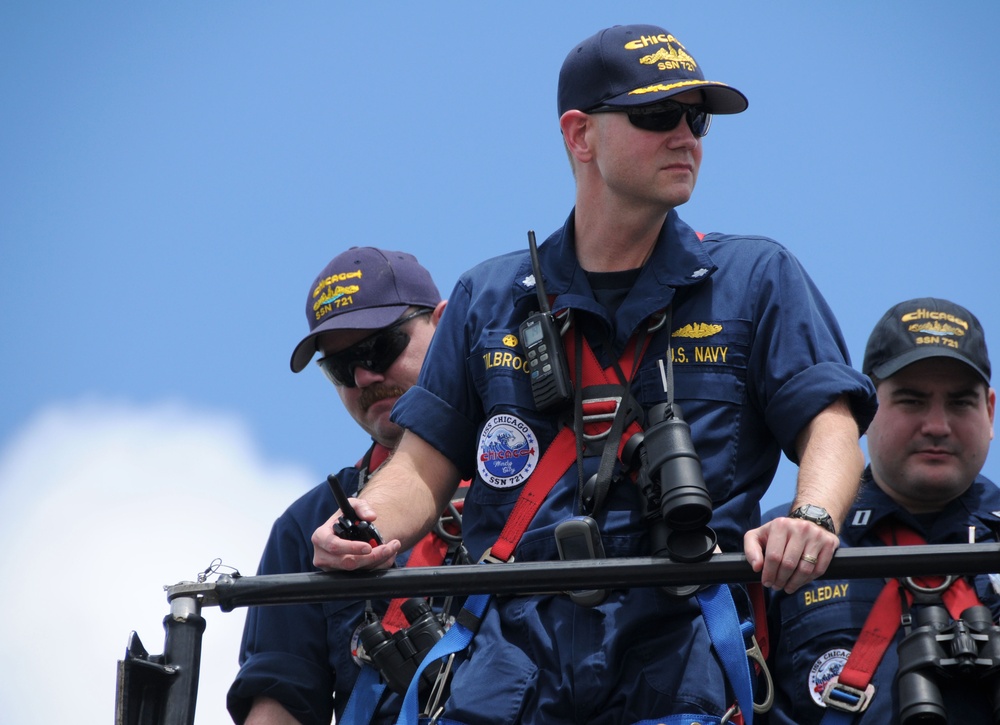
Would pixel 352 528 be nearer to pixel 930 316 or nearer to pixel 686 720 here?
pixel 686 720

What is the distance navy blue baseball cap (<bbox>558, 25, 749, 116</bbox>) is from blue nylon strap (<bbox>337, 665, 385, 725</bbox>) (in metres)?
1.81

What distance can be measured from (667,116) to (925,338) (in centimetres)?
133

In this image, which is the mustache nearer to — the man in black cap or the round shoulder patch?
the man in black cap

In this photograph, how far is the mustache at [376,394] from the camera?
505cm

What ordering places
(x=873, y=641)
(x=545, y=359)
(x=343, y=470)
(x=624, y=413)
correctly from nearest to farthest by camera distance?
(x=624, y=413)
(x=545, y=359)
(x=873, y=641)
(x=343, y=470)

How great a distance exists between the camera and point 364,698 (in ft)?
14.7

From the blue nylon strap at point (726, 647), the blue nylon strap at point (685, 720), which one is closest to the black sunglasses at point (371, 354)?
the blue nylon strap at point (726, 647)

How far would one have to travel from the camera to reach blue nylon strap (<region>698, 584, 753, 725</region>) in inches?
131

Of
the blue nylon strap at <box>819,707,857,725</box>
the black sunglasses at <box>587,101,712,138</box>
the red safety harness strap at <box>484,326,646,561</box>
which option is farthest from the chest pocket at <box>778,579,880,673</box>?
the black sunglasses at <box>587,101,712,138</box>

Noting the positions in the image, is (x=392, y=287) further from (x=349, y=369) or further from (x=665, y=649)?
(x=665, y=649)

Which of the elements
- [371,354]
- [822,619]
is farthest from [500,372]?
[371,354]

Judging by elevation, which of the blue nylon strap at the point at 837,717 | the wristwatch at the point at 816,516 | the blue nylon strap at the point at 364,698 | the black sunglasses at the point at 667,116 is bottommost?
the blue nylon strap at the point at 837,717

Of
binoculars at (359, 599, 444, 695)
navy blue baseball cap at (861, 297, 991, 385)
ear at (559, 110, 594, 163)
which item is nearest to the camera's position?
ear at (559, 110, 594, 163)

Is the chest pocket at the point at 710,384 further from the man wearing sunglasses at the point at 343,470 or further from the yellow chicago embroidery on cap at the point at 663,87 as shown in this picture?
the man wearing sunglasses at the point at 343,470
